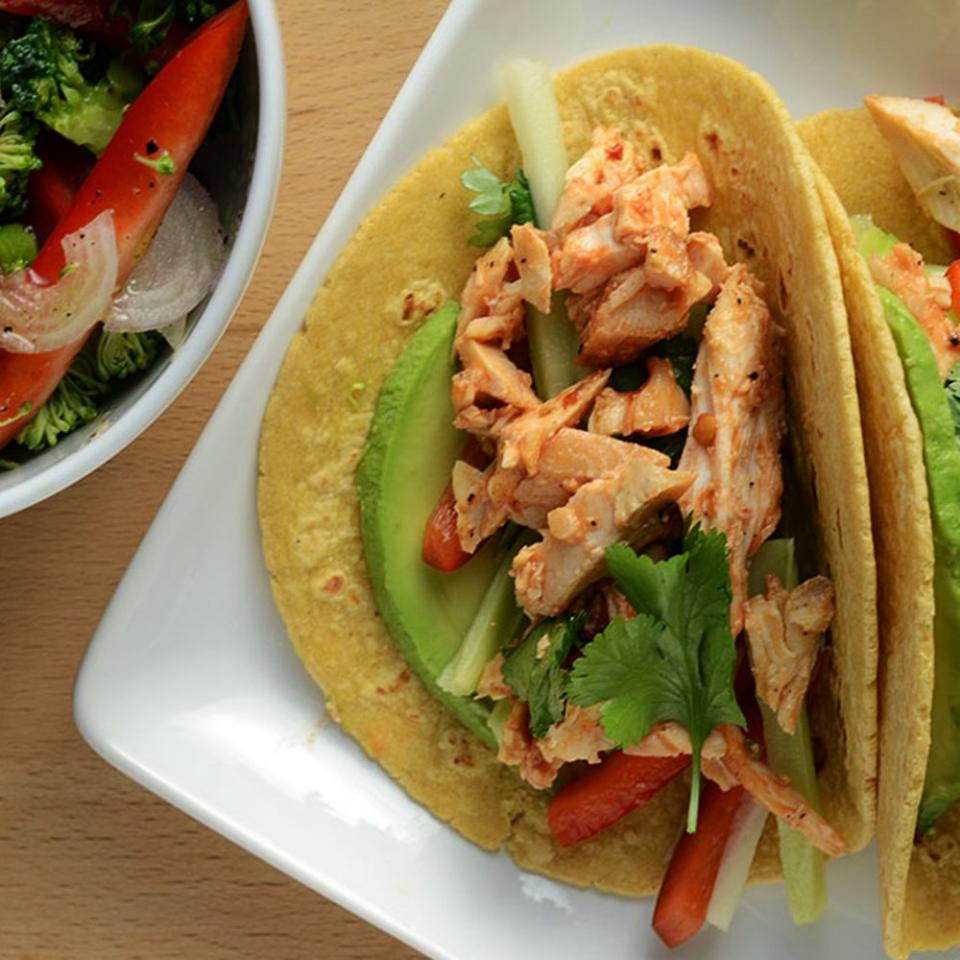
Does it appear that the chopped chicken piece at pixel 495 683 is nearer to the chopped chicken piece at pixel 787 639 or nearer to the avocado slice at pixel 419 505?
the avocado slice at pixel 419 505

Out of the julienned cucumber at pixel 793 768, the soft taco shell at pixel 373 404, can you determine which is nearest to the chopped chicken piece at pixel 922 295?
the soft taco shell at pixel 373 404

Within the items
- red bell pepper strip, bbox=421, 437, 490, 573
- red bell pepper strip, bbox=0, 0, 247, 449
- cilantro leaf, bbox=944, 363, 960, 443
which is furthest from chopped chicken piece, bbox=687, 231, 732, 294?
red bell pepper strip, bbox=0, 0, 247, 449

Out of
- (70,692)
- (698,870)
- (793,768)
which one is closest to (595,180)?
(793,768)

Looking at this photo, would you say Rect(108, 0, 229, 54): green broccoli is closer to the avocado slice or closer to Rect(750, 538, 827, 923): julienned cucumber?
the avocado slice

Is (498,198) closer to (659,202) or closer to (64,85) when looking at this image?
(659,202)

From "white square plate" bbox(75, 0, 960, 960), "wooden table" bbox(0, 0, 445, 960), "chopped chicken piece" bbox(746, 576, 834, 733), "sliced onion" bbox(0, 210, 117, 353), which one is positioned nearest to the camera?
"sliced onion" bbox(0, 210, 117, 353)

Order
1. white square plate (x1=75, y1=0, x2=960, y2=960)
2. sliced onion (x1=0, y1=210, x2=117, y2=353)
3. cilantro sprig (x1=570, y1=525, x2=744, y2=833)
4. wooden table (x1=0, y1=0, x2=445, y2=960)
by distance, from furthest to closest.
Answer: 1. wooden table (x1=0, y1=0, x2=445, y2=960)
2. white square plate (x1=75, y1=0, x2=960, y2=960)
3. cilantro sprig (x1=570, y1=525, x2=744, y2=833)
4. sliced onion (x1=0, y1=210, x2=117, y2=353)

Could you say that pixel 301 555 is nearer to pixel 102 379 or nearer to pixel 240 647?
pixel 240 647
